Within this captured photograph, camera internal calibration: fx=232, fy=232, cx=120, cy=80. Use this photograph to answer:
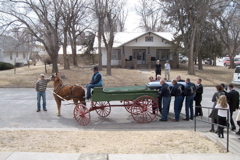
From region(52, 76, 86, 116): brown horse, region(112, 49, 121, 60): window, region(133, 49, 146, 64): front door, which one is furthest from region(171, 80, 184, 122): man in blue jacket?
region(133, 49, 146, 64): front door

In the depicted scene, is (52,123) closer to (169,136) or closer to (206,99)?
(169,136)

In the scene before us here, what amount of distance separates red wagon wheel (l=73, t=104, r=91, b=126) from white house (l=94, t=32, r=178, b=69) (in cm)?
2527

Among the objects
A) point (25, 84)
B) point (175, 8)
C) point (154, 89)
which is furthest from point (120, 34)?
point (154, 89)

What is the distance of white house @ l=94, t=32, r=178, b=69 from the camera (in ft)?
116

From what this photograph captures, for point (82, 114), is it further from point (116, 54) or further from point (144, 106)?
point (116, 54)

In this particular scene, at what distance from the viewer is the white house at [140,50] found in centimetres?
3522

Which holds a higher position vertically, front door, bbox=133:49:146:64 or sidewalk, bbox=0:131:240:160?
front door, bbox=133:49:146:64

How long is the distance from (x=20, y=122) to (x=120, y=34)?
31.5m

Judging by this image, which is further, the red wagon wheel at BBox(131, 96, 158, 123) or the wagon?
the red wagon wheel at BBox(131, 96, 158, 123)

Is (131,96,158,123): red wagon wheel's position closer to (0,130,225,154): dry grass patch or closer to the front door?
(0,130,225,154): dry grass patch

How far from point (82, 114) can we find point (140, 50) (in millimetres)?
29824

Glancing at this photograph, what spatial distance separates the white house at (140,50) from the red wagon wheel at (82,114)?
25272 mm

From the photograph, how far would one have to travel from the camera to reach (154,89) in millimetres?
10391

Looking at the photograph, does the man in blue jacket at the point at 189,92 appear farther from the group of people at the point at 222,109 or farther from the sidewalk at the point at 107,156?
Result: the sidewalk at the point at 107,156
